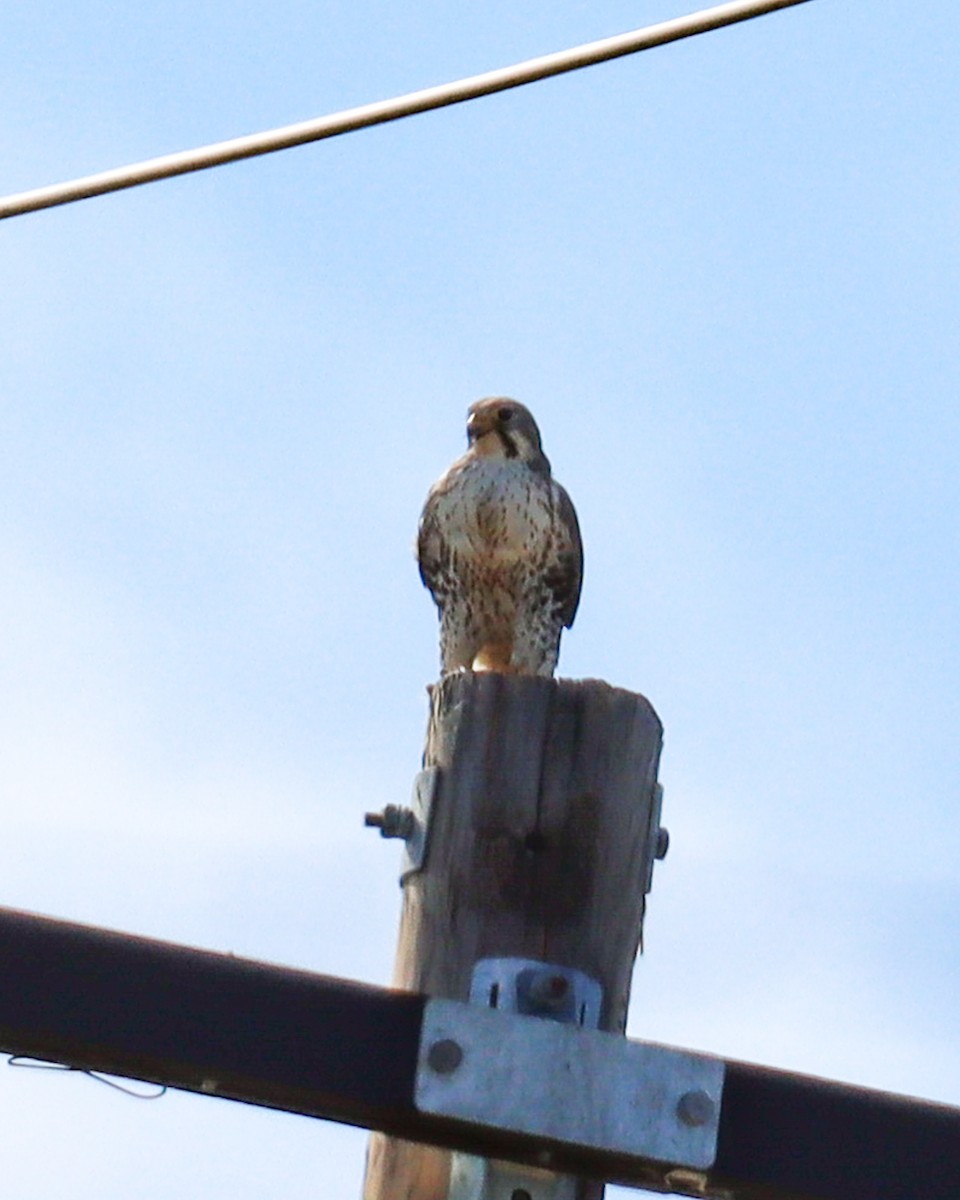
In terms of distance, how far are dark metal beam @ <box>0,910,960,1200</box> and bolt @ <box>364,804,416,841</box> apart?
0.96 ft

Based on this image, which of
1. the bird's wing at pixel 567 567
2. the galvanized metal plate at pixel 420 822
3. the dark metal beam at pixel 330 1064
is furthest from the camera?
the bird's wing at pixel 567 567

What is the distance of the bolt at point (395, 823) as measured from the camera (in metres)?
2.27

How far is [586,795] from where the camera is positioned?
7.24 ft

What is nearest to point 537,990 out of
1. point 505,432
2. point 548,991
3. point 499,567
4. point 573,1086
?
point 548,991

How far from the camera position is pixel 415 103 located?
8.73 feet

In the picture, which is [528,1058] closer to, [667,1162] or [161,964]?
[667,1162]

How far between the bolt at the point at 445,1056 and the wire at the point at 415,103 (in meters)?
1.44

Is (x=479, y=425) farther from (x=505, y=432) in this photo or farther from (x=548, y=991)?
(x=548, y=991)

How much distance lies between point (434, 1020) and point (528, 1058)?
0.12 meters

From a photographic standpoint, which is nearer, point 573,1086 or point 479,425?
point 573,1086

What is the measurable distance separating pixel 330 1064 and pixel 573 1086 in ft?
0.91

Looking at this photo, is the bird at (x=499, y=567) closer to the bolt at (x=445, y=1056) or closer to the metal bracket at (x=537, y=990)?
the metal bracket at (x=537, y=990)

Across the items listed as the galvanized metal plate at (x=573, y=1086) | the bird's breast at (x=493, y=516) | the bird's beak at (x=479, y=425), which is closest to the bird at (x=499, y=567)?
the bird's breast at (x=493, y=516)

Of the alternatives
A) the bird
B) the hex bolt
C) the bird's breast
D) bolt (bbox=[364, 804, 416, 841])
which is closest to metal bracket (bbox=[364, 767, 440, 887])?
bolt (bbox=[364, 804, 416, 841])
